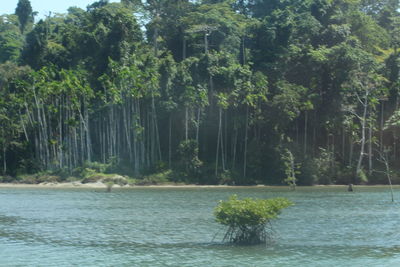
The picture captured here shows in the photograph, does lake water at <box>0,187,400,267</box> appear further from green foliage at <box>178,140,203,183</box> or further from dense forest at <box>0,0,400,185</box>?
dense forest at <box>0,0,400,185</box>

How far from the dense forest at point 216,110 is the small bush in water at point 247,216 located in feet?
142

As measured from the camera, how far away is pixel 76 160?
74.4 metres

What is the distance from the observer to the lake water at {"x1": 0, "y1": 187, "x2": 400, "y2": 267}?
83.8 ft

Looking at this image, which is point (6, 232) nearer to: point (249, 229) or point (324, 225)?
point (249, 229)

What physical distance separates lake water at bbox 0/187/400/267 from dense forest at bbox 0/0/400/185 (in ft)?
58.9

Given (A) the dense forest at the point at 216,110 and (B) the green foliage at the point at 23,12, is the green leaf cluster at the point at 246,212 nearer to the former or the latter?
(A) the dense forest at the point at 216,110

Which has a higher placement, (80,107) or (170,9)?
(170,9)

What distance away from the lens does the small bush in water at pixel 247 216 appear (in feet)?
87.2

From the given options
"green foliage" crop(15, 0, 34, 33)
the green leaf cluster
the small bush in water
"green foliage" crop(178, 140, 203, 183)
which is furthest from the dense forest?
"green foliage" crop(15, 0, 34, 33)

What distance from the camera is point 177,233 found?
1303 inches

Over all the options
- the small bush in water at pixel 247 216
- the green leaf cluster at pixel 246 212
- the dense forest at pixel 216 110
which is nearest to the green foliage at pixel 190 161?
the dense forest at pixel 216 110

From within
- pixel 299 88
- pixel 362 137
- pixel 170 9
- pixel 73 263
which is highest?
pixel 170 9

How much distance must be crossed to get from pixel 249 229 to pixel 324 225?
32.4 feet

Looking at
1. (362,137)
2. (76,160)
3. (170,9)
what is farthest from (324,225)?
(170,9)
